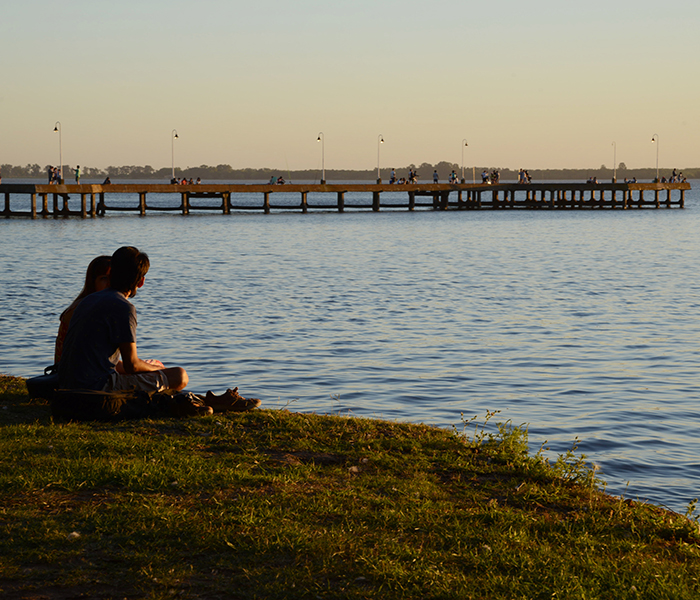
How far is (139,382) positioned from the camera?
7.84 metres

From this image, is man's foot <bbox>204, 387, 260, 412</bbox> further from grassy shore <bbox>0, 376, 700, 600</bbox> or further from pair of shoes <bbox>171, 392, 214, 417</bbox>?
grassy shore <bbox>0, 376, 700, 600</bbox>

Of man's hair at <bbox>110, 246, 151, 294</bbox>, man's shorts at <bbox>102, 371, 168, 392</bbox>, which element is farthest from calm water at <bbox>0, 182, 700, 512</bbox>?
man's hair at <bbox>110, 246, 151, 294</bbox>

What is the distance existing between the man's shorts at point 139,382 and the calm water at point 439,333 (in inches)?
77.5

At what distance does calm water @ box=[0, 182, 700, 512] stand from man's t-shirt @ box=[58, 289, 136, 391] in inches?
105

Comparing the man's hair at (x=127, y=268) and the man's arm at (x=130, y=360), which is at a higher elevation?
the man's hair at (x=127, y=268)

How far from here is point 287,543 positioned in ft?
16.3

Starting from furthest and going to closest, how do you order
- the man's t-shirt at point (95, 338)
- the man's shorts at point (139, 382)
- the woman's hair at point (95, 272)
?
the woman's hair at point (95, 272) < the man's shorts at point (139, 382) < the man's t-shirt at point (95, 338)

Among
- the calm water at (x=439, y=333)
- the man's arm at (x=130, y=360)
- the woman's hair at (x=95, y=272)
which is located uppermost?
the woman's hair at (x=95, y=272)

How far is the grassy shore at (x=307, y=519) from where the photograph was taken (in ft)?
14.9

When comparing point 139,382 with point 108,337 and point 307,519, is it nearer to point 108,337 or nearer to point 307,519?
point 108,337

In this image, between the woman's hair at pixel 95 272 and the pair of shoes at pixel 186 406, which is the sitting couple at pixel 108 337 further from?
the woman's hair at pixel 95 272

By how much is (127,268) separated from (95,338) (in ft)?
2.17

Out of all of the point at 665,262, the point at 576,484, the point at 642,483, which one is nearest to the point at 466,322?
the point at 642,483

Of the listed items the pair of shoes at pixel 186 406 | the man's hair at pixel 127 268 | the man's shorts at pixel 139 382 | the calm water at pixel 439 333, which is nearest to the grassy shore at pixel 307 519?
the pair of shoes at pixel 186 406
